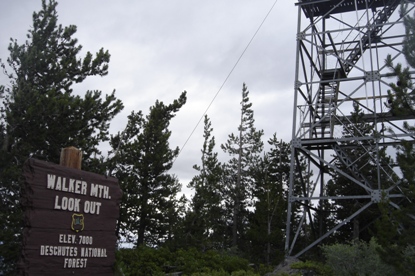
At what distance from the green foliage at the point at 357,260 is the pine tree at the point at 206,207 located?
14062 mm

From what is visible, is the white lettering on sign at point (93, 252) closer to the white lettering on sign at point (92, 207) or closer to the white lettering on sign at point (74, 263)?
the white lettering on sign at point (74, 263)

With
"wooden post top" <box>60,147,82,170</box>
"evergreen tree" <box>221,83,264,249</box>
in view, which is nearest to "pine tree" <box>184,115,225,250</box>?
"evergreen tree" <box>221,83,264,249</box>

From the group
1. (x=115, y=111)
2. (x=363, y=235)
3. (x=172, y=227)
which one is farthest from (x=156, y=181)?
(x=363, y=235)

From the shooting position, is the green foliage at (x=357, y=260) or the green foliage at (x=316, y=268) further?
the green foliage at (x=316, y=268)

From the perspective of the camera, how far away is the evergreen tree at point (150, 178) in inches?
997

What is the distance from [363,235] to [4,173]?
19.1 m

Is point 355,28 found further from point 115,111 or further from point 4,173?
point 4,173

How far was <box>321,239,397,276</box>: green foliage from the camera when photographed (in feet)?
37.5

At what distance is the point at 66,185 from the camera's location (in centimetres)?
606

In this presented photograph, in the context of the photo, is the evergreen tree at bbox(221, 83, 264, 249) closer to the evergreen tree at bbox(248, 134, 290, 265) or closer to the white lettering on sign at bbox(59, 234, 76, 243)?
the evergreen tree at bbox(248, 134, 290, 265)

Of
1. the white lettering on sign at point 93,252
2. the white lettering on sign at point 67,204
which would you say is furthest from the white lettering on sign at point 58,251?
the white lettering on sign at point 67,204

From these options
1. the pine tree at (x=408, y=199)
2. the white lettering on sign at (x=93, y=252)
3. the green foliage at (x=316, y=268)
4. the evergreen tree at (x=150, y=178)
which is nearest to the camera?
the white lettering on sign at (x=93, y=252)

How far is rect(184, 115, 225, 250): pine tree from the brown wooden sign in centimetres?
1974

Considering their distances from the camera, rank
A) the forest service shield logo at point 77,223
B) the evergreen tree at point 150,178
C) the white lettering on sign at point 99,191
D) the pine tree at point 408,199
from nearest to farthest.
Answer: the forest service shield logo at point 77,223 < the white lettering on sign at point 99,191 < the pine tree at point 408,199 < the evergreen tree at point 150,178
